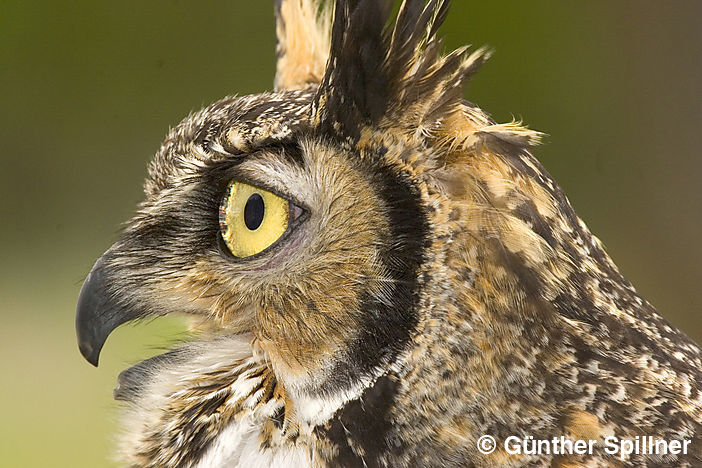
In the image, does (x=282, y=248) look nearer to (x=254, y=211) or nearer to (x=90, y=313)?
(x=254, y=211)

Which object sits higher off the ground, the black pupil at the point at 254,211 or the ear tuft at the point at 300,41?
the ear tuft at the point at 300,41

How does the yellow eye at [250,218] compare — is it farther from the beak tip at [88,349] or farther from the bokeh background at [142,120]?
the bokeh background at [142,120]

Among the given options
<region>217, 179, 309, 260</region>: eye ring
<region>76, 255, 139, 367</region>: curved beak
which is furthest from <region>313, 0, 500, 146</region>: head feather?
<region>76, 255, 139, 367</region>: curved beak

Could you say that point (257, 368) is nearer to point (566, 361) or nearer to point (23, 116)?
point (566, 361)

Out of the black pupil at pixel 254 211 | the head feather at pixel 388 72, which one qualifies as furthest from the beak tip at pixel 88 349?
the head feather at pixel 388 72

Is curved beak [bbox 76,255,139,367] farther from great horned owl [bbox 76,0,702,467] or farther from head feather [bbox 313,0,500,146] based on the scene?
head feather [bbox 313,0,500,146]

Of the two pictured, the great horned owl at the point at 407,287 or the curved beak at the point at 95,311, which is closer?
the great horned owl at the point at 407,287

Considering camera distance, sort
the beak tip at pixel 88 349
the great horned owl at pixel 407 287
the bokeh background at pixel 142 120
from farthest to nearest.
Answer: the bokeh background at pixel 142 120 → the beak tip at pixel 88 349 → the great horned owl at pixel 407 287

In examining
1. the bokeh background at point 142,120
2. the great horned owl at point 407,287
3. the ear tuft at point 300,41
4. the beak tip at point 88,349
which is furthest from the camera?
the bokeh background at point 142,120

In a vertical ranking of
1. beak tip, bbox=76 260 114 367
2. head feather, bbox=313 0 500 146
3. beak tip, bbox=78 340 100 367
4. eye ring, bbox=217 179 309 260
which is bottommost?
beak tip, bbox=78 340 100 367
